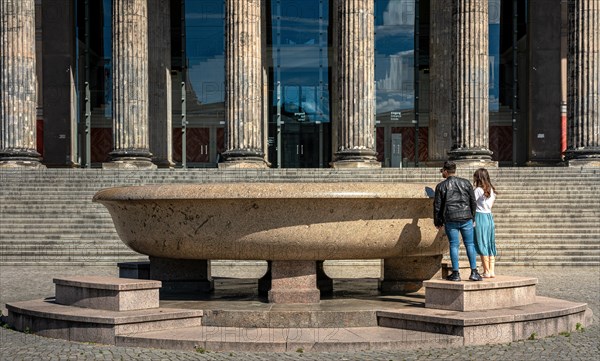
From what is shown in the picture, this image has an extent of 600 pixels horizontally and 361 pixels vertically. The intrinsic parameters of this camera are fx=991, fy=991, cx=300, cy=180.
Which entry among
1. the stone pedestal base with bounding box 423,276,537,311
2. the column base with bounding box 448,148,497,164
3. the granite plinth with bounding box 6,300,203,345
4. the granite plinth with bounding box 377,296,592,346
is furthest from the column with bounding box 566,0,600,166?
the granite plinth with bounding box 6,300,203,345

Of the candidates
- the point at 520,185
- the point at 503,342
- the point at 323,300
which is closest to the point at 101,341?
the point at 323,300

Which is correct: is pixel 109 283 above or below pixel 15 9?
below

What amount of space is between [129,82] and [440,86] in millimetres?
13094

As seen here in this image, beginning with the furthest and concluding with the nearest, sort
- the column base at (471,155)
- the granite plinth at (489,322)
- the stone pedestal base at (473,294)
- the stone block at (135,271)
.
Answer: the column base at (471,155) → the stone block at (135,271) → the stone pedestal base at (473,294) → the granite plinth at (489,322)

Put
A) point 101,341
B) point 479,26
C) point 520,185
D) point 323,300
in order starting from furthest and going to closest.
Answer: point 479,26
point 520,185
point 323,300
point 101,341

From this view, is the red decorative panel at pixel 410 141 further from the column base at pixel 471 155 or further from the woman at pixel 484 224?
the woman at pixel 484 224

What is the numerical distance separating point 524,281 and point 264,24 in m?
32.3

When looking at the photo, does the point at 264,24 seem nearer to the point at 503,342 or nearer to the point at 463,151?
the point at 463,151

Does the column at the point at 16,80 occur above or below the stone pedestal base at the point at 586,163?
above

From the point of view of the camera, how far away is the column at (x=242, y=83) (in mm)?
33031

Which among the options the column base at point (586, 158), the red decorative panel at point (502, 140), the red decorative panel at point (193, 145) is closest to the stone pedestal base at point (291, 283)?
the column base at point (586, 158)

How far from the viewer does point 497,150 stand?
44.1 meters

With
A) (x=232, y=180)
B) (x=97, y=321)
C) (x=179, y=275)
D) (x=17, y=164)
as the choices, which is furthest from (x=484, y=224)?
(x=17, y=164)

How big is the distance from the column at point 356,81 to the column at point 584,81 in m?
6.66
